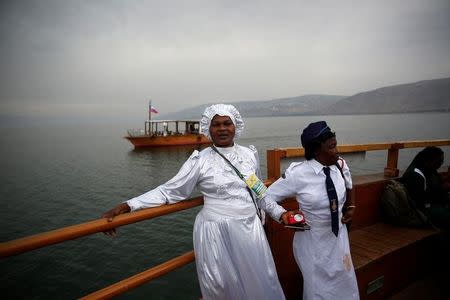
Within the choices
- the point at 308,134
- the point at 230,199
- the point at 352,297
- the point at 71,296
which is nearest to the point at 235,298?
the point at 230,199

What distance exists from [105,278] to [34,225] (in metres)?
8.73

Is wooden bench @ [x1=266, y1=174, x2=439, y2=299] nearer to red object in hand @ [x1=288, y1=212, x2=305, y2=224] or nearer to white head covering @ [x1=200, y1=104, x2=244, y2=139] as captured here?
red object in hand @ [x1=288, y1=212, x2=305, y2=224]

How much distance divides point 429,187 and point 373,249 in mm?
1154

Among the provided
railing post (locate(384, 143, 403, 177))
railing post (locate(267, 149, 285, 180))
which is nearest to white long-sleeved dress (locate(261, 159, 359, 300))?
railing post (locate(267, 149, 285, 180))

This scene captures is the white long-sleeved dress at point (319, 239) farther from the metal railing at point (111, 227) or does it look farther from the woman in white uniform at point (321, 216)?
the metal railing at point (111, 227)

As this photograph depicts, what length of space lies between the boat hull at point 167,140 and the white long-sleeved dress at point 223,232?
4190 centimetres

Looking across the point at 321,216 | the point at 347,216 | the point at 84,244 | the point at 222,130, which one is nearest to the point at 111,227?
the point at 222,130

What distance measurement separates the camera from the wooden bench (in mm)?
2734

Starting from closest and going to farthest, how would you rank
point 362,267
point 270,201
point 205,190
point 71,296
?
point 205,190 → point 270,201 → point 362,267 → point 71,296

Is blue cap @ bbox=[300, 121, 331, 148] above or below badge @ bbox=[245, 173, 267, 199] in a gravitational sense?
above

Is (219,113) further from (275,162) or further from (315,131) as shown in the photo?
(275,162)

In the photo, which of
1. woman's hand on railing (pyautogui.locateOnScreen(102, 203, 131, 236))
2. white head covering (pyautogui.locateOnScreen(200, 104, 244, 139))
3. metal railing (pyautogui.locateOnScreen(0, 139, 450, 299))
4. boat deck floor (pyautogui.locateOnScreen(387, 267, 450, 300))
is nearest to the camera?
metal railing (pyautogui.locateOnScreen(0, 139, 450, 299))

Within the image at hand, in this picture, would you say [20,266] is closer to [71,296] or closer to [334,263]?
[71,296]

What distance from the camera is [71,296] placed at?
9.52 meters
